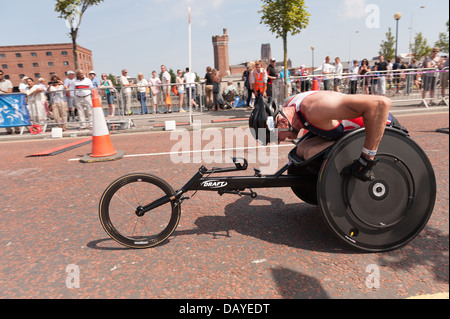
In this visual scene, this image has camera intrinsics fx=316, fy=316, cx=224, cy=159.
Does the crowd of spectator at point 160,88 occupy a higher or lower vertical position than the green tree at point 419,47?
lower

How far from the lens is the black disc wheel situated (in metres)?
2.47

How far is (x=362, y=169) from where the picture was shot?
240 cm

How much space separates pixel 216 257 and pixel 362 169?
1.35 metres

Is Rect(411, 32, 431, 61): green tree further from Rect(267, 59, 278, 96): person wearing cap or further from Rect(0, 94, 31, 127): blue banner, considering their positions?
Rect(0, 94, 31, 127): blue banner

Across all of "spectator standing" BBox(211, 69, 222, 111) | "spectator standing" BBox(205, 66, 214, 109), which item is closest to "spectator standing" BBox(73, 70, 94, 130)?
"spectator standing" BBox(205, 66, 214, 109)

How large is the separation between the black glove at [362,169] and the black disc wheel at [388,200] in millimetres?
49

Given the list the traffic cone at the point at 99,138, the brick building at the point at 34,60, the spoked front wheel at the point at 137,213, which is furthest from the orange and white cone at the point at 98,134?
the brick building at the point at 34,60

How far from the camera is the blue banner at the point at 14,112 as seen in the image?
1087cm

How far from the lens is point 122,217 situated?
134 inches

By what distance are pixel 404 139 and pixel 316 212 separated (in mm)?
1264

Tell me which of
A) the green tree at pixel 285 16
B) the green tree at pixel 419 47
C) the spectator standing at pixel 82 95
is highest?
the green tree at pixel 419 47

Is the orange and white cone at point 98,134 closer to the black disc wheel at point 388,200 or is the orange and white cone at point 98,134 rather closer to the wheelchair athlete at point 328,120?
the wheelchair athlete at point 328,120

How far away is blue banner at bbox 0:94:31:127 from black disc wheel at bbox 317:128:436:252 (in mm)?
11687

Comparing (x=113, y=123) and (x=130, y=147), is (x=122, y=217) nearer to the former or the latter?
(x=130, y=147)
